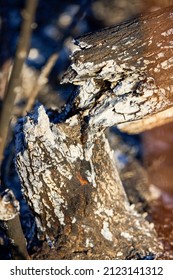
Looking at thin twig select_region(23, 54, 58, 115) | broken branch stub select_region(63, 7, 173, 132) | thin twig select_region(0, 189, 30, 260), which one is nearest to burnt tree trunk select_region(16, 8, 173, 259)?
broken branch stub select_region(63, 7, 173, 132)

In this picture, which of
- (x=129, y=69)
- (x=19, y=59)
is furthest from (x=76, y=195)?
(x=19, y=59)

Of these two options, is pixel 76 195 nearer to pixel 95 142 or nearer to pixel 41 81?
pixel 95 142

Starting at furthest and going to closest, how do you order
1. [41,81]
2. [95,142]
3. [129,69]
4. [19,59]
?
[41,81] → [95,142] → [129,69] → [19,59]

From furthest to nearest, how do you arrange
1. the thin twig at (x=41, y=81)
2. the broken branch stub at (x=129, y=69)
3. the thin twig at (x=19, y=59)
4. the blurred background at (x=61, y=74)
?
the thin twig at (x=41, y=81) → the blurred background at (x=61, y=74) → the broken branch stub at (x=129, y=69) → the thin twig at (x=19, y=59)

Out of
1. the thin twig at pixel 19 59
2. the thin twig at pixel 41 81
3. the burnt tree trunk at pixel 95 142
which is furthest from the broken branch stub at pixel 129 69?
the thin twig at pixel 41 81

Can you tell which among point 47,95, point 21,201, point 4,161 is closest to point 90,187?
point 21,201

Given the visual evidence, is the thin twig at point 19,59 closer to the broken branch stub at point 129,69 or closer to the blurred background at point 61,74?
the broken branch stub at point 129,69
